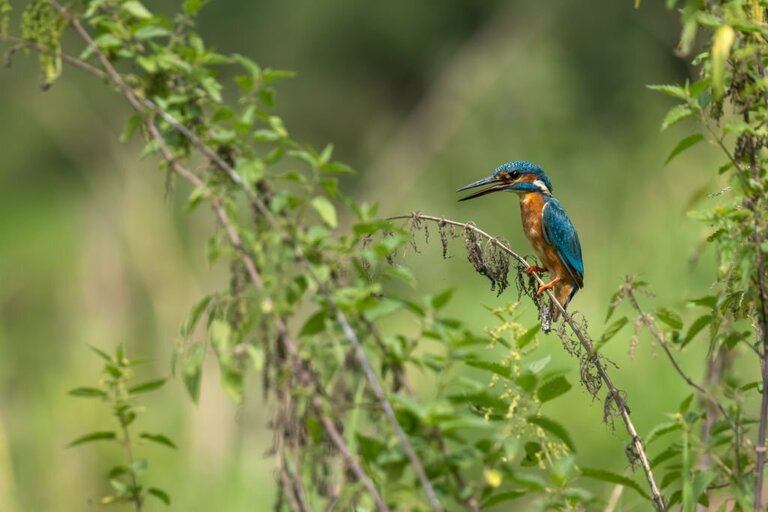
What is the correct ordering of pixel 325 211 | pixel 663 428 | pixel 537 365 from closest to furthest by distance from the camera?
1. pixel 325 211
2. pixel 537 365
3. pixel 663 428

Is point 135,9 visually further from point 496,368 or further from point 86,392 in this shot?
point 496,368

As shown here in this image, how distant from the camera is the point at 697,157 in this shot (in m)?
5.49

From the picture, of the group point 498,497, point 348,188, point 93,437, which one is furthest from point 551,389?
point 348,188

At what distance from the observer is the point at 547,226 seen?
3668 millimetres

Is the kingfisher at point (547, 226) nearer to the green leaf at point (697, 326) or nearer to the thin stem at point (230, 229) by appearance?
the green leaf at point (697, 326)

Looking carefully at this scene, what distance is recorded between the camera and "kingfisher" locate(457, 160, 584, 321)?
3.60 m

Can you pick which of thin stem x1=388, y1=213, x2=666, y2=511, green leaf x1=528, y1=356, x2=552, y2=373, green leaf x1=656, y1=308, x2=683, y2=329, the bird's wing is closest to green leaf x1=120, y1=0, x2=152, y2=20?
thin stem x1=388, y1=213, x2=666, y2=511

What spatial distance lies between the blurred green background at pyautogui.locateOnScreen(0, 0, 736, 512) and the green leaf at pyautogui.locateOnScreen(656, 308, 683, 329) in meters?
0.86

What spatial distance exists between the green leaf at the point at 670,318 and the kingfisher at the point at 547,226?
1743 mm

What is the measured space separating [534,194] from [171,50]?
2.26 m

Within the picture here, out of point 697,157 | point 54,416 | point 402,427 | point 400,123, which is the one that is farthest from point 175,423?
point 400,123

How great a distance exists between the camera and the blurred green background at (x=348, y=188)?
4559 millimetres

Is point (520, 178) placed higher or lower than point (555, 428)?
higher

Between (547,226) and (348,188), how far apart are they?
5424 mm
